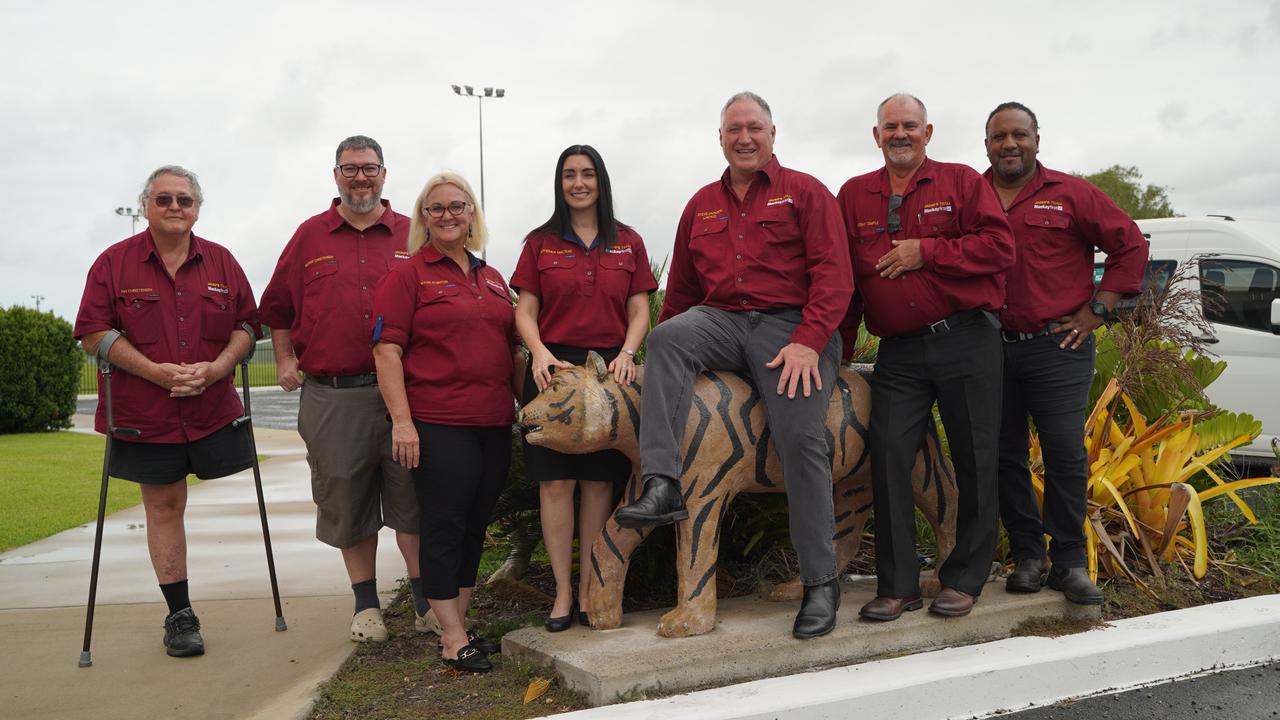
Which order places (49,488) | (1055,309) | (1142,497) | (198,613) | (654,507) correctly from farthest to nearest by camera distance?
(49,488) → (1142,497) → (198,613) → (1055,309) → (654,507)

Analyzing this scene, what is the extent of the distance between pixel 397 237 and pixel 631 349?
4.41ft

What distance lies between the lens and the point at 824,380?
12.9ft

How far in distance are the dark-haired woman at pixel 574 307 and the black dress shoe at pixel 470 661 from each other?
0.30 m

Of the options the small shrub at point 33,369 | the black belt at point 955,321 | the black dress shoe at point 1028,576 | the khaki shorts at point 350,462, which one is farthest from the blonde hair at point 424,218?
the small shrub at point 33,369

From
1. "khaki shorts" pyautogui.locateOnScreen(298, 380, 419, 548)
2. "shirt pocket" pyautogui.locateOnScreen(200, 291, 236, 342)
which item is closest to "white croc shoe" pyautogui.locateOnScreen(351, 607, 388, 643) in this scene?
"khaki shorts" pyautogui.locateOnScreen(298, 380, 419, 548)

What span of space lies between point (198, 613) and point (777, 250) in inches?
139

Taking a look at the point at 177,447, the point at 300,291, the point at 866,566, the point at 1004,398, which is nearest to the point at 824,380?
the point at 1004,398

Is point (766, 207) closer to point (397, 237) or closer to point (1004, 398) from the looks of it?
point (1004, 398)

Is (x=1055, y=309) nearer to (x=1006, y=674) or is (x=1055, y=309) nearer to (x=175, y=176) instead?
(x=1006, y=674)

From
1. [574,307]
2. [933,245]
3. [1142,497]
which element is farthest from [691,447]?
[1142,497]

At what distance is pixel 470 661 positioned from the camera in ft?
12.9

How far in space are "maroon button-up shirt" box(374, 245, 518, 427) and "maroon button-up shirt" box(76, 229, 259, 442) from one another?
3.04ft

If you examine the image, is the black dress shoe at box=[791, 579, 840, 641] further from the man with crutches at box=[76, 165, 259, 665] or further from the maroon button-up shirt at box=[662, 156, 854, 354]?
the man with crutches at box=[76, 165, 259, 665]

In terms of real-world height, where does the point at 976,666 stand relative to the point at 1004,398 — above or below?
below
